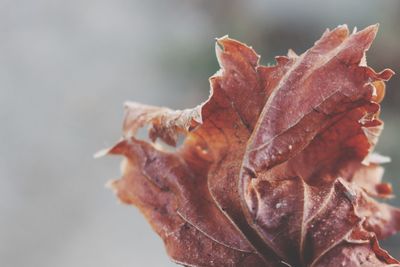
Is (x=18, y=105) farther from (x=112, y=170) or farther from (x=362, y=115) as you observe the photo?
(x=362, y=115)

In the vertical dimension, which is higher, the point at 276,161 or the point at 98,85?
the point at 98,85

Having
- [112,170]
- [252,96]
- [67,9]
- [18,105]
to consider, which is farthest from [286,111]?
[67,9]

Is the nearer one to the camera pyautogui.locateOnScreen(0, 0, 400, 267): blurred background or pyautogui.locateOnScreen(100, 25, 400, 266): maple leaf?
pyautogui.locateOnScreen(100, 25, 400, 266): maple leaf

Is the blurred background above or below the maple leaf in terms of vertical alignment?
above

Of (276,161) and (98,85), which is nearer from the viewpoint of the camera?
(276,161)
